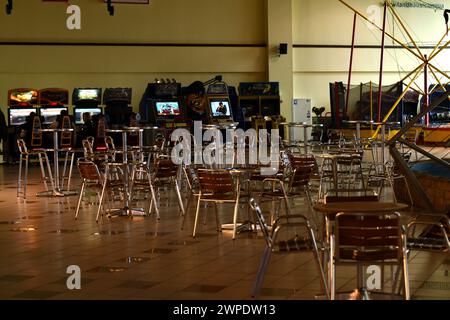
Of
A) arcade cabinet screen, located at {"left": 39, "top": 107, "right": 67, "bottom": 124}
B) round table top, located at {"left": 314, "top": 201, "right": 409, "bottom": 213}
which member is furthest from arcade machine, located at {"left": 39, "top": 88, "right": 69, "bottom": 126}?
round table top, located at {"left": 314, "top": 201, "right": 409, "bottom": 213}

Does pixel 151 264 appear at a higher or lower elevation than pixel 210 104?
lower

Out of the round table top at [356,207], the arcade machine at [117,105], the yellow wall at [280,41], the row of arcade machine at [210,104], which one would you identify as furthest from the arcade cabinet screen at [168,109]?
the round table top at [356,207]

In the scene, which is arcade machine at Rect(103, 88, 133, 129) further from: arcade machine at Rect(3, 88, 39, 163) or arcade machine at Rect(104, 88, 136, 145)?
arcade machine at Rect(3, 88, 39, 163)

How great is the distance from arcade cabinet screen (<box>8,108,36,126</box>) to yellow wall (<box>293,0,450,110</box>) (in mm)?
8884

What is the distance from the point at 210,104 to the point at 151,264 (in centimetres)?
1447

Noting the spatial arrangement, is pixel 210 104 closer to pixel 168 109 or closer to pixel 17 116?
pixel 168 109

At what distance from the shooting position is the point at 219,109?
21.4 metres

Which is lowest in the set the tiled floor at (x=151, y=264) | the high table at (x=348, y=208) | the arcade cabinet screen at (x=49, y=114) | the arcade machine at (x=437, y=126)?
the tiled floor at (x=151, y=264)

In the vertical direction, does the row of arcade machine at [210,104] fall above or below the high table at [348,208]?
above

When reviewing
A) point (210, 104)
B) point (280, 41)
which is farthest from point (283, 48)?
point (210, 104)

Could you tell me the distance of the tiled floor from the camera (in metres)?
5.98

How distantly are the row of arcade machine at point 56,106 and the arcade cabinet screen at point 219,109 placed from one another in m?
2.25

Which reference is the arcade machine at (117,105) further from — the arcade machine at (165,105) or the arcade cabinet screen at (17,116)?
the arcade cabinet screen at (17,116)

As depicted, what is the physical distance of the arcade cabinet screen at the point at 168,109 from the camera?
2070 cm
